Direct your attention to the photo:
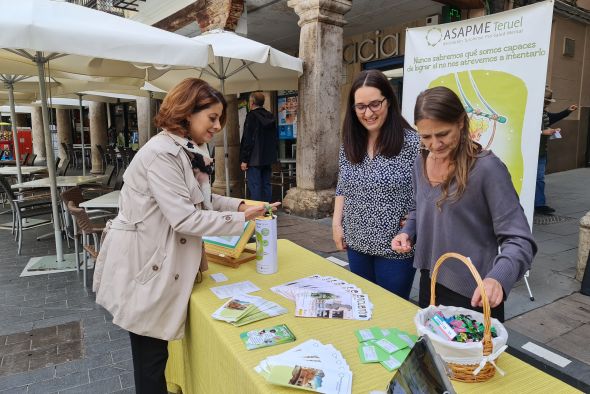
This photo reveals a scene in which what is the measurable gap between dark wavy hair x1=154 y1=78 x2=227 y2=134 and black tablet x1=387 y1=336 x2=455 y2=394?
4.43 feet

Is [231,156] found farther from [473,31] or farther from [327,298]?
[327,298]

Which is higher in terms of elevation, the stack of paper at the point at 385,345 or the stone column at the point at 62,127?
the stone column at the point at 62,127

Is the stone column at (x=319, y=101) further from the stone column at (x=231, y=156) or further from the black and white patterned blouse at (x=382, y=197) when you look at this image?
the black and white patterned blouse at (x=382, y=197)

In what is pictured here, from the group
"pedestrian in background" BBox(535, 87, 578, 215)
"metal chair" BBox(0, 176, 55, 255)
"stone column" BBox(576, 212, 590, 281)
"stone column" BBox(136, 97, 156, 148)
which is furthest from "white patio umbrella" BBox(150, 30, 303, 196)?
"stone column" BBox(136, 97, 156, 148)

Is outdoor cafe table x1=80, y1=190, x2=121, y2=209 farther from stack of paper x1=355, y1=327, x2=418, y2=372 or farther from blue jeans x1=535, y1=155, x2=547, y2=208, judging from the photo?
blue jeans x1=535, y1=155, x2=547, y2=208

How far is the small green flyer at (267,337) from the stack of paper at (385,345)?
258mm

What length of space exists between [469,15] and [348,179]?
555 centimetres

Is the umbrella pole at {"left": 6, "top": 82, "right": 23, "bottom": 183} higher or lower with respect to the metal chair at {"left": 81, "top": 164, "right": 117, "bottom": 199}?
higher

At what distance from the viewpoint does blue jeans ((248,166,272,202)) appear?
23.3 feet

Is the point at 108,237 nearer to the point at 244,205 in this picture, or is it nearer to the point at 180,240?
the point at 180,240

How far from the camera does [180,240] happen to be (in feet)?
5.94

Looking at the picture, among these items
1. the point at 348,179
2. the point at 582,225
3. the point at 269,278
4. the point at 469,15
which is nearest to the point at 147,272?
the point at 269,278

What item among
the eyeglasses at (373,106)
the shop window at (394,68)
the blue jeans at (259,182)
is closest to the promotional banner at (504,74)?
the eyeglasses at (373,106)

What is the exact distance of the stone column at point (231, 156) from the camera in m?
8.94
